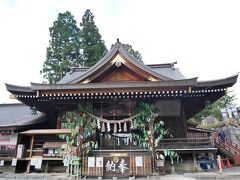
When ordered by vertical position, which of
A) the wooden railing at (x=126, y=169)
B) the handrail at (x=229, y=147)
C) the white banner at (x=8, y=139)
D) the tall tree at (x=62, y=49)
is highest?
the tall tree at (x=62, y=49)

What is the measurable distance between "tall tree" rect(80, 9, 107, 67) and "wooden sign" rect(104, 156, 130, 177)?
2369 centimetres

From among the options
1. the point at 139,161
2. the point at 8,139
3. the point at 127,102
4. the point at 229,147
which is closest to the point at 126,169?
the point at 139,161

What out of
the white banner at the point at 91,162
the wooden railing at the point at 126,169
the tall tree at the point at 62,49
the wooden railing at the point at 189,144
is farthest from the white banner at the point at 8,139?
the tall tree at the point at 62,49

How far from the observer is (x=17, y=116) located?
15.9 m

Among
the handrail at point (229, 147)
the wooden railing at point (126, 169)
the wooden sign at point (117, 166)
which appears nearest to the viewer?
the wooden railing at point (126, 169)

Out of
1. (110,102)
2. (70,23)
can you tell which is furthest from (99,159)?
(70,23)

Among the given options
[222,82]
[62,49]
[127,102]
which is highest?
[62,49]

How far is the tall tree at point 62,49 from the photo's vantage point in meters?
29.8

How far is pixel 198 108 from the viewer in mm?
13016

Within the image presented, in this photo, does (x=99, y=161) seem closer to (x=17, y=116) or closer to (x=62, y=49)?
(x=17, y=116)

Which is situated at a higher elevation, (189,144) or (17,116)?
(17,116)

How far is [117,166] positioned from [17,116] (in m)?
11.3

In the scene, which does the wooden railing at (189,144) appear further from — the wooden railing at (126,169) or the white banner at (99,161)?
the white banner at (99,161)

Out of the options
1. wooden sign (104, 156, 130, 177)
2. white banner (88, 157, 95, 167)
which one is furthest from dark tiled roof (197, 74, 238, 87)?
white banner (88, 157, 95, 167)
